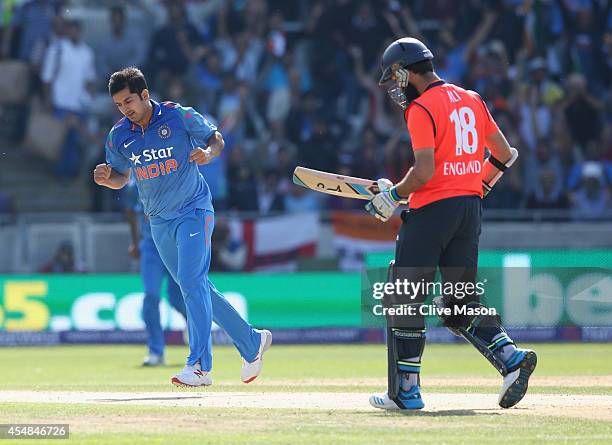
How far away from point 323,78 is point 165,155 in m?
13.6

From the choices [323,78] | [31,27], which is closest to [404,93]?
[323,78]

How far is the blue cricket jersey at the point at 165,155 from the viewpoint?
34.0ft

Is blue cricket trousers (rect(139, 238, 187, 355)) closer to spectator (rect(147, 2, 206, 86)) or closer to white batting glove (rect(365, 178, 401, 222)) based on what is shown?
white batting glove (rect(365, 178, 401, 222))

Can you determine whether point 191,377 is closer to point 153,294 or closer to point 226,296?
point 153,294

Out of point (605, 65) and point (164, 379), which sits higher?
point (605, 65)

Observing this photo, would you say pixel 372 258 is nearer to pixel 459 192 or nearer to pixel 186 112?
pixel 186 112

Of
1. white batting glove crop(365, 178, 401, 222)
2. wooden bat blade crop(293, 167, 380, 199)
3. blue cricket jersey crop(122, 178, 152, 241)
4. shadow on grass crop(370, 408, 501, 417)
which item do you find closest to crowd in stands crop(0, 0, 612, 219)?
blue cricket jersey crop(122, 178, 152, 241)

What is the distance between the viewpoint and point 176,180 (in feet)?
34.0

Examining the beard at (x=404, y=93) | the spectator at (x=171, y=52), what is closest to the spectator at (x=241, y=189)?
the spectator at (x=171, y=52)

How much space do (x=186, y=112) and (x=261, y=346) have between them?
207 cm

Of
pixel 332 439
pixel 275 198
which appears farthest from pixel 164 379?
pixel 275 198

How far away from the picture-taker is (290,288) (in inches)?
800

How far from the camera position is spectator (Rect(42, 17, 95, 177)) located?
22.9 metres

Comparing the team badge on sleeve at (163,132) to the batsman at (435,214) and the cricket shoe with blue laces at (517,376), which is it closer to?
the batsman at (435,214)
